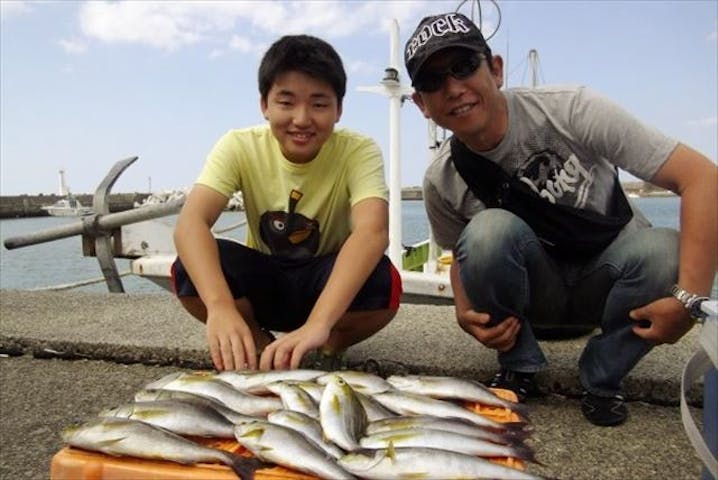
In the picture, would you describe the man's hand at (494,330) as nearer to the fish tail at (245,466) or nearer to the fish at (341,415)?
the fish at (341,415)

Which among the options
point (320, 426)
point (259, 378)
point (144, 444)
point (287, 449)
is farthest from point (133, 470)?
point (259, 378)

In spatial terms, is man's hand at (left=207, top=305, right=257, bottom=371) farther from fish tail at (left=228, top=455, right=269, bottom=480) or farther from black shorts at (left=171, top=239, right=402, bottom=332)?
fish tail at (left=228, top=455, right=269, bottom=480)

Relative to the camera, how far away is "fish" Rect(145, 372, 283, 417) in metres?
1.89

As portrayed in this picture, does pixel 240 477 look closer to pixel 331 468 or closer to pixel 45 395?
pixel 331 468

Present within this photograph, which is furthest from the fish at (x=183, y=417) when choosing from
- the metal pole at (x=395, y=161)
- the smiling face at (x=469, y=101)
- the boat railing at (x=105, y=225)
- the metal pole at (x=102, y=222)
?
the metal pole at (x=395, y=161)

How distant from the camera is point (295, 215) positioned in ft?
9.91

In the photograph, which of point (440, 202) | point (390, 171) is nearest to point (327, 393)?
point (440, 202)

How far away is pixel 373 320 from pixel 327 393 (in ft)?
4.01

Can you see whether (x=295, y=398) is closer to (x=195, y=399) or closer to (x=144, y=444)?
(x=195, y=399)

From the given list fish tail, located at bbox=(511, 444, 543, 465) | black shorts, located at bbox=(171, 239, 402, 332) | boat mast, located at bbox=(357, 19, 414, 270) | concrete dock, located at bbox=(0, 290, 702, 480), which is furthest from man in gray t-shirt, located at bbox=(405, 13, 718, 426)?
boat mast, located at bbox=(357, 19, 414, 270)

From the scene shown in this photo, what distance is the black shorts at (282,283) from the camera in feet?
9.44

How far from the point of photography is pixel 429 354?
3.33 metres

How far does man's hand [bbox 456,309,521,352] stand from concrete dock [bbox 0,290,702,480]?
365 millimetres

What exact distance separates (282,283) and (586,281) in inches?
60.0
